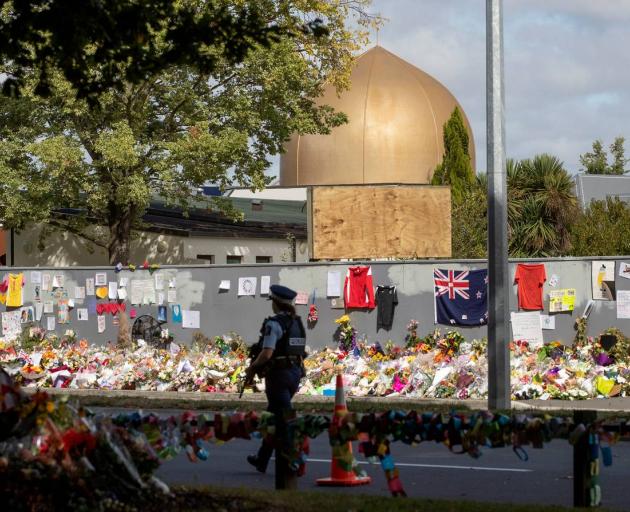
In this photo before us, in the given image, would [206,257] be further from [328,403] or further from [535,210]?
[328,403]

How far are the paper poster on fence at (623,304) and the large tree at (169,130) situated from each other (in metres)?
12.6

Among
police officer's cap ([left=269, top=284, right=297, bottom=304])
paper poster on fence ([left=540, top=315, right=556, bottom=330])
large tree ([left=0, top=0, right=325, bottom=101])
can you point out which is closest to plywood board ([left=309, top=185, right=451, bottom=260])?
paper poster on fence ([left=540, top=315, right=556, bottom=330])

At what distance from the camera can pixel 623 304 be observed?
2228 cm

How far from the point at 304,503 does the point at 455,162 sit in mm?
39379

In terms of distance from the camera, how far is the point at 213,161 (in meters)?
32.0

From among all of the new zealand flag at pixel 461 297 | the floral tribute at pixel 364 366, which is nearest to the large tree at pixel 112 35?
the floral tribute at pixel 364 366

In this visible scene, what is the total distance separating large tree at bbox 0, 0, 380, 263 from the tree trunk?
1.95 ft

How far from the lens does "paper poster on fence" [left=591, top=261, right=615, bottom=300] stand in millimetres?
22484

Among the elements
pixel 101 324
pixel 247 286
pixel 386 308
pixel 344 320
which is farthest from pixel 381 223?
pixel 101 324

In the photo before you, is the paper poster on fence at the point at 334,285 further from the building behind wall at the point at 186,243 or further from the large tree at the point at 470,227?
the building behind wall at the point at 186,243

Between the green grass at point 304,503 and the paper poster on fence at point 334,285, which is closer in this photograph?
the green grass at point 304,503

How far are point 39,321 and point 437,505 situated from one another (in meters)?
20.5

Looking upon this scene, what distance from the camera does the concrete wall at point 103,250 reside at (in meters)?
39.7

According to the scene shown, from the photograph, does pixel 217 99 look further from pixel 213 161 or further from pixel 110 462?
pixel 110 462
